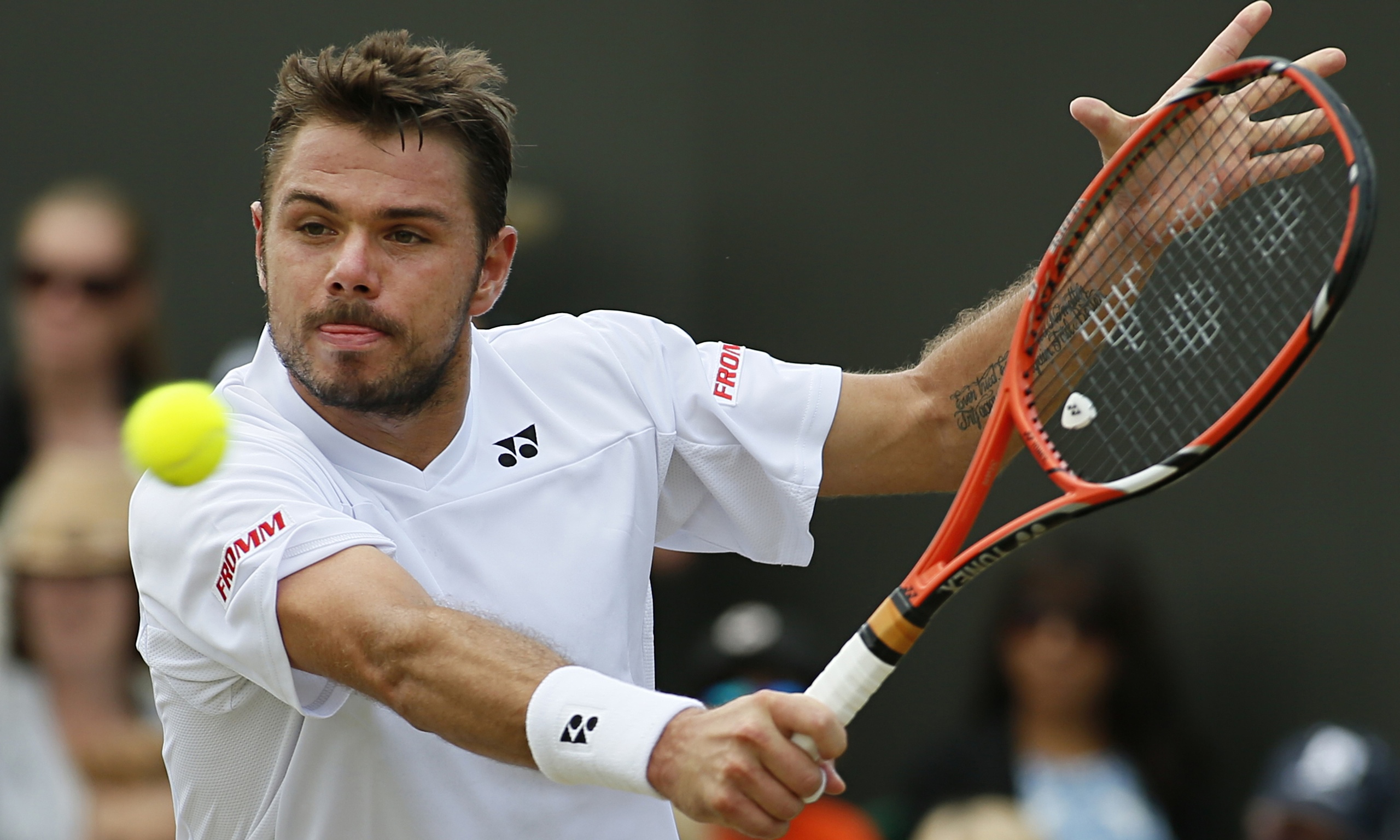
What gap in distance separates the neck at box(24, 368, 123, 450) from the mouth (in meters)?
2.67

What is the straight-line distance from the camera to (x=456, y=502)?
2.89m

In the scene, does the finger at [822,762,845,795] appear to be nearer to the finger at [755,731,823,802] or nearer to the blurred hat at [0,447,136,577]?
the finger at [755,731,823,802]

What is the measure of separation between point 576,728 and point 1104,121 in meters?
1.46

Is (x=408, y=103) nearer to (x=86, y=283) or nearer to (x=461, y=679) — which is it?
(x=461, y=679)

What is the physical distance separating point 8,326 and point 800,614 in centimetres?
286

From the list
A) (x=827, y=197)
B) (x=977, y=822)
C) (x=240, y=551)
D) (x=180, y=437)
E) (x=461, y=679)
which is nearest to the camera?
(x=461, y=679)

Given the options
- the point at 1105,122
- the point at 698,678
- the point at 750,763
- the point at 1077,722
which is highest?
the point at 1105,122

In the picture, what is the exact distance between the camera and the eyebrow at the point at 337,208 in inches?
113

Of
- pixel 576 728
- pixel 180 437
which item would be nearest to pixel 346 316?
pixel 180 437

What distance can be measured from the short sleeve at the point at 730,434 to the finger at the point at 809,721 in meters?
1.00

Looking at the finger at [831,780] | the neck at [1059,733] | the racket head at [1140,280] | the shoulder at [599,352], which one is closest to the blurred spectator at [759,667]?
the neck at [1059,733]

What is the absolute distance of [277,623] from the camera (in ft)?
8.04

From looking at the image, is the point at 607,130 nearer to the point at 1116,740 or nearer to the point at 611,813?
the point at 1116,740

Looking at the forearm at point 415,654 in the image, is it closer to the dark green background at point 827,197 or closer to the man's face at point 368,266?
the man's face at point 368,266
